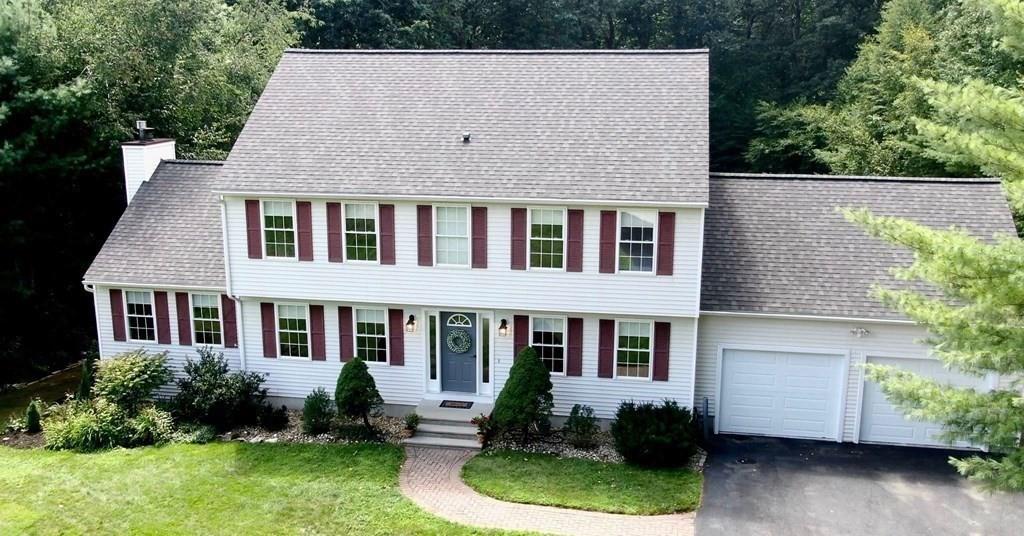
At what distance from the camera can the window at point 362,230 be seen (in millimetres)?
17688

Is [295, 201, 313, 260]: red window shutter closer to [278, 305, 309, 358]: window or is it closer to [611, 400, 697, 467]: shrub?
[278, 305, 309, 358]: window

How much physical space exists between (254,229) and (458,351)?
5.21 metres

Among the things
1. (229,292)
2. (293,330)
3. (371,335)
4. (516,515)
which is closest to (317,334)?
(293,330)

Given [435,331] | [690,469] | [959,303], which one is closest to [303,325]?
[435,331]

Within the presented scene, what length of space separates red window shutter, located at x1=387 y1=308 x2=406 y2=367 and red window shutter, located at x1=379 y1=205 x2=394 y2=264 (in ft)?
4.07

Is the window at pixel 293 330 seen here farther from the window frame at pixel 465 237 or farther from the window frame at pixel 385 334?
the window frame at pixel 465 237

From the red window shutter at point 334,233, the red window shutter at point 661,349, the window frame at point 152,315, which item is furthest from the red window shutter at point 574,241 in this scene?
the window frame at point 152,315

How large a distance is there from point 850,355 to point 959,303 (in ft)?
7.48

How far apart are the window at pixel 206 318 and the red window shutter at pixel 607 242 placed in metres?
8.95

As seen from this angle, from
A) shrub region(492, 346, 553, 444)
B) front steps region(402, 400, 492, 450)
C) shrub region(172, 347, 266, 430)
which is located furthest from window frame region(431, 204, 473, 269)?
shrub region(172, 347, 266, 430)

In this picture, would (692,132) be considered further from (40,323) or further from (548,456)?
(40,323)

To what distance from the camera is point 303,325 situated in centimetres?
1872

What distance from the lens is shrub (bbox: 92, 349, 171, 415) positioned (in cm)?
1794

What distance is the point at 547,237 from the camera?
17.1 m
